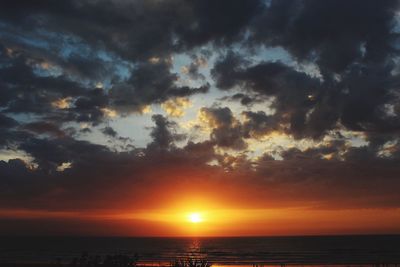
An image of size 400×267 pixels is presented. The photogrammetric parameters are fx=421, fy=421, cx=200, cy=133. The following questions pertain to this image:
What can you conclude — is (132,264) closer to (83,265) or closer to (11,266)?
(83,265)

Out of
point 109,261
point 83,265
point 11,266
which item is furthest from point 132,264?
point 11,266

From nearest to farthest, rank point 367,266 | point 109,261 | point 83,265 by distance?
point 109,261
point 83,265
point 367,266

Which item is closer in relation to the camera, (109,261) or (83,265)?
(109,261)

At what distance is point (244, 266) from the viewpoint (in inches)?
2889

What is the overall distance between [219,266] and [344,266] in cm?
2063

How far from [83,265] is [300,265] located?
Answer: 53.0 meters

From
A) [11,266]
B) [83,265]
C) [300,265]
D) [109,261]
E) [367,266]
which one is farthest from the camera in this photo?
[300,265]

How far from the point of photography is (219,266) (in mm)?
70250

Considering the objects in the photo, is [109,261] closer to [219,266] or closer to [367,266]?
[219,266]

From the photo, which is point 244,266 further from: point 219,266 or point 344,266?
point 344,266

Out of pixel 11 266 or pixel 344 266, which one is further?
pixel 344 266

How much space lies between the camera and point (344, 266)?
228 ft

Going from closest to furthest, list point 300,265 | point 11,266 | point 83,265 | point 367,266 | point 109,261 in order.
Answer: point 109,261 → point 83,265 → point 11,266 → point 367,266 → point 300,265

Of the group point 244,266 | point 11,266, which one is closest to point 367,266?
point 244,266
